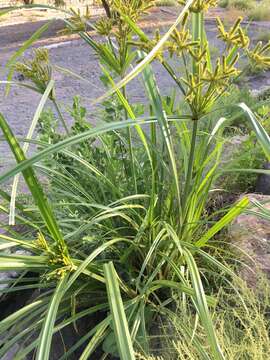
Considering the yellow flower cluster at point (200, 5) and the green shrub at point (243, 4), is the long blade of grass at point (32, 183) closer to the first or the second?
the yellow flower cluster at point (200, 5)

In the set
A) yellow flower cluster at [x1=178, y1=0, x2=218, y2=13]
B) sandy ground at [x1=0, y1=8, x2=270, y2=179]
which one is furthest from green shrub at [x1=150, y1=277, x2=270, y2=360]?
sandy ground at [x1=0, y1=8, x2=270, y2=179]

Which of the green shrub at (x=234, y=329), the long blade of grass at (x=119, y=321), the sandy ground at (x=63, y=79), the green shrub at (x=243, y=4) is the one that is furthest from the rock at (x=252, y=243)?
the green shrub at (x=243, y=4)

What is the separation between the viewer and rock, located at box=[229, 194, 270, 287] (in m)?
1.23

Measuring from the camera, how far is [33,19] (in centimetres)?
877

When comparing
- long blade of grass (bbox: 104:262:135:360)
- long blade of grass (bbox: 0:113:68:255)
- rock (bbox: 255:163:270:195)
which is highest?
long blade of grass (bbox: 0:113:68:255)

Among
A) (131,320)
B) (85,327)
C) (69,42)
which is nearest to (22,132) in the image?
(85,327)

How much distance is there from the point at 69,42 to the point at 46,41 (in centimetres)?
45

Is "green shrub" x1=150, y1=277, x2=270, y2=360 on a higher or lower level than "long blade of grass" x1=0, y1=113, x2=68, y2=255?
lower

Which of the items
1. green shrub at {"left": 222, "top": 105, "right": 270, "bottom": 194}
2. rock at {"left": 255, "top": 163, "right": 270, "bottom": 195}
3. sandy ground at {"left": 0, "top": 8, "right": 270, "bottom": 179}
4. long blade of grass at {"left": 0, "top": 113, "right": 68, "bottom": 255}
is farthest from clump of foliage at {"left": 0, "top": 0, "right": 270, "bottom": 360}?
sandy ground at {"left": 0, "top": 8, "right": 270, "bottom": 179}

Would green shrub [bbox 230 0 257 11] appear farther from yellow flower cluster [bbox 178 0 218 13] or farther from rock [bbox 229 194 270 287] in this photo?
→ yellow flower cluster [bbox 178 0 218 13]

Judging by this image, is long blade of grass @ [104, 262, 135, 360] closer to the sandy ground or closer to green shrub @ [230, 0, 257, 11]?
the sandy ground

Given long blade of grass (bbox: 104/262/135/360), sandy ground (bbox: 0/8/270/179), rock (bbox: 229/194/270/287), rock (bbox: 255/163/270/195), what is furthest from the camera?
sandy ground (bbox: 0/8/270/179)

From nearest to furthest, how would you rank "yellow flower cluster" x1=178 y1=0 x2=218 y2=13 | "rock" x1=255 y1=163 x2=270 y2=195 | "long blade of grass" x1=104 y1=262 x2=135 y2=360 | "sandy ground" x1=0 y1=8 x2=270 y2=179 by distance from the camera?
"long blade of grass" x1=104 y1=262 x2=135 y2=360
"yellow flower cluster" x1=178 y1=0 x2=218 y2=13
"rock" x1=255 y1=163 x2=270 y2=195
"sandy ground" x1=0 y1=8 x2=270 y2=179

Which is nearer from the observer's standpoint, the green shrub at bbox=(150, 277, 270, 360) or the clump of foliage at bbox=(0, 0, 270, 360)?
the clump of foliage at bbox=(0, 0, 270, 360)
